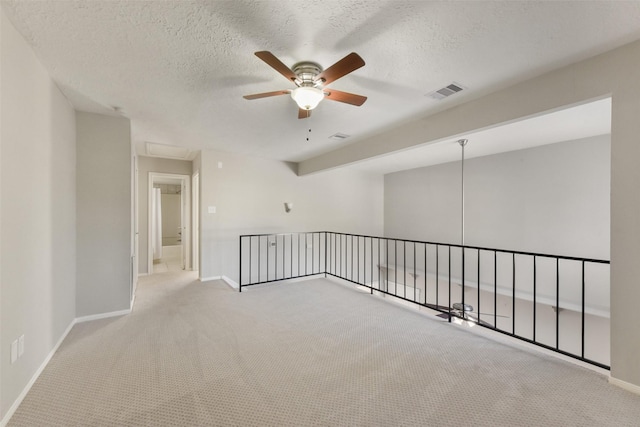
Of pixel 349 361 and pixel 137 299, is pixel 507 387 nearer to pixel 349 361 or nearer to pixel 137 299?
pixel 349 361

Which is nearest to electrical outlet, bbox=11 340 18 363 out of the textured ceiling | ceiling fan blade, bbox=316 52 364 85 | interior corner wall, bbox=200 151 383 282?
the textured ceiling

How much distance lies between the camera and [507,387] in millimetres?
1915

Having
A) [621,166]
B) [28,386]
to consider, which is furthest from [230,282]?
[621,166]

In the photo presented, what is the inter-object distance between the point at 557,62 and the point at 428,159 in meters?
3.63

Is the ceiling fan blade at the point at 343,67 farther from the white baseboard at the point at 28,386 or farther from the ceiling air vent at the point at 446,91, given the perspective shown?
the white baseboard at the point at 28,386

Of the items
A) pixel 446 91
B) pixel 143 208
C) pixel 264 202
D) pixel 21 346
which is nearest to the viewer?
pixel 21 346

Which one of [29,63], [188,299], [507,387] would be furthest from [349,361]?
[29,63]

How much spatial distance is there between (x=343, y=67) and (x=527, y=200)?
4.71 m

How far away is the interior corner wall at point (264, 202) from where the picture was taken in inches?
195

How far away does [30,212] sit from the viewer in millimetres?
1936

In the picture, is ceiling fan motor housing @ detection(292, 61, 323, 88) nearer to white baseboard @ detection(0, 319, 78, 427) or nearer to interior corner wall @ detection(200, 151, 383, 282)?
white baseboard @ detection(0, 319, 78, 427)

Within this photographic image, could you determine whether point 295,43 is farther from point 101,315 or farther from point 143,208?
point 143,208

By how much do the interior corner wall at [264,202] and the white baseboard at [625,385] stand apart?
4.99 metres

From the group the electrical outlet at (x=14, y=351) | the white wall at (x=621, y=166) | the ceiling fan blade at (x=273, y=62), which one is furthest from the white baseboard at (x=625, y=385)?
the electrical outlet at (x=14, y=351)
